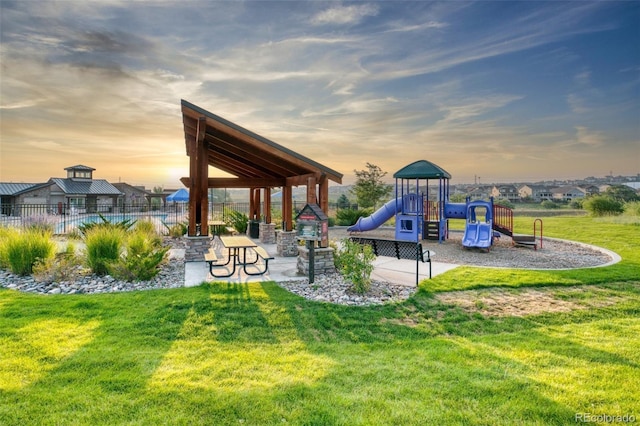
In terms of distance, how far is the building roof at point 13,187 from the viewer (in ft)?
120

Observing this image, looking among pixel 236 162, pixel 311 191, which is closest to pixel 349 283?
pixel 311 191

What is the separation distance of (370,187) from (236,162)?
1725 cm

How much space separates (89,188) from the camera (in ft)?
133

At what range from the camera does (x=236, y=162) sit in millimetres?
12281

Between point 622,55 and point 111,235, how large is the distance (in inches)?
852

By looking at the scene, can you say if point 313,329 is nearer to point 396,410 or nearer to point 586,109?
point 396,410

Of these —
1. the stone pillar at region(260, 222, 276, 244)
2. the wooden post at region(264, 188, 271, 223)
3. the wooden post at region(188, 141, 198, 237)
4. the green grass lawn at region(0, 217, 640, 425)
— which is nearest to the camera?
the green grass lawn at region(0, 217, 640, 425)

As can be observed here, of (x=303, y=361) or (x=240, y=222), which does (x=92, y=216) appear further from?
(x=303, y=361)

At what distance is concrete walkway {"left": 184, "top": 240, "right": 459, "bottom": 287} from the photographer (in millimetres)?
7445

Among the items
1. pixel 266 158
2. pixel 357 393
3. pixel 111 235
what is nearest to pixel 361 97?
pixel 266 158

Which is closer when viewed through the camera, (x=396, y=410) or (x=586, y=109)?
(x=396, y=410)

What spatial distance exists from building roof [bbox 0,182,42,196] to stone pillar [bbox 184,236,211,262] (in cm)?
4032

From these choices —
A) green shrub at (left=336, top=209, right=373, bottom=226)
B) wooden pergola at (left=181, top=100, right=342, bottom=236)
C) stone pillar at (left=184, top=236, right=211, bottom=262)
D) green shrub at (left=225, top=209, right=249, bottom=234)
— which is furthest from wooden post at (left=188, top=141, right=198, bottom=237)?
green shrub at (left=336, top=209, right=373, bottom=226)

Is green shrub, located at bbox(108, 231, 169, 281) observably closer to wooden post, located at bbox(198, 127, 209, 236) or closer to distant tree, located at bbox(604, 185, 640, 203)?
wooden post, located at bbox(198, 127, 209, 236)
